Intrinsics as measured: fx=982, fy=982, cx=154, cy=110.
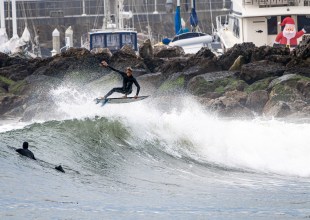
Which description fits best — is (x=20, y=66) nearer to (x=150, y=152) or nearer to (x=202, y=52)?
(x=202, y=52)

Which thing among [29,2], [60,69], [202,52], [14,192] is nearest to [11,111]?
[60,69]

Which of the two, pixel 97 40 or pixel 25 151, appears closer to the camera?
pixel 25 151

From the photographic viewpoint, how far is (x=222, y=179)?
82.4ft

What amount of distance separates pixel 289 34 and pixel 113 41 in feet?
48.7

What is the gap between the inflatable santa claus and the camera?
53438 millimetres

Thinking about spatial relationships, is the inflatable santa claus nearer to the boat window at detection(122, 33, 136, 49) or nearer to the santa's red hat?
the santa's red hat

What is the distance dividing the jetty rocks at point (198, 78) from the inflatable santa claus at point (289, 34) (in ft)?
15.1

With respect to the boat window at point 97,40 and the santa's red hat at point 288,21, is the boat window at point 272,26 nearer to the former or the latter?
the santa's red hat at point 288,21

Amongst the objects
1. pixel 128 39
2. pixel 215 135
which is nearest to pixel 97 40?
pixel 128 39

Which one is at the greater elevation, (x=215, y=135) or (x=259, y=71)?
(x=259, y=71)

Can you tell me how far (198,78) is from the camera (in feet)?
150

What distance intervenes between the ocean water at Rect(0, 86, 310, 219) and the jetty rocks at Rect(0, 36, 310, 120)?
5.61 ft

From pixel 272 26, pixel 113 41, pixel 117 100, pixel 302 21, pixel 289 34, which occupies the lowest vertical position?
pixel 117 100

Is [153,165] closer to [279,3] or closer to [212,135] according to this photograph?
[212,135]
